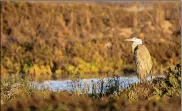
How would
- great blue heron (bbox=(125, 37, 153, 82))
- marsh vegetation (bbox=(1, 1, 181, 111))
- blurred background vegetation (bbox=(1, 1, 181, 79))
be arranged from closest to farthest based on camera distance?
marsh vegetation (bbox=(1, 1, 181, 111)) → great blue heron (bbox=(125, 37, 153, 82)) → blurred background vegetation (bbox=(1, 1, 181, 79))

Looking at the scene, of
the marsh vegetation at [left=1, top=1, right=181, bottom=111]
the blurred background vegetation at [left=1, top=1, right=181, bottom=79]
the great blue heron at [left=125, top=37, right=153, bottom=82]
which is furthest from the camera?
the blurred background vegetation at [left=1, top=1, right=181, bottom=79]

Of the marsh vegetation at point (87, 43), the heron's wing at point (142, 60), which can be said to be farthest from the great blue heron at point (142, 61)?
the marsh vegetation at point (87, 43)

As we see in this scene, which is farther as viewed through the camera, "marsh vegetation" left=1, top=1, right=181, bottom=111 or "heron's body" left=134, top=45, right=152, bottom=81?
"heron's body" left=134, top=45, right=152, bottom=81

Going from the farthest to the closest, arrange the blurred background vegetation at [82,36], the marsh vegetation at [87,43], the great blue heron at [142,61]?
the blurred background vegetation at [82,36], the great blue heron at [142,61], the marsh vegetation at [87,43]

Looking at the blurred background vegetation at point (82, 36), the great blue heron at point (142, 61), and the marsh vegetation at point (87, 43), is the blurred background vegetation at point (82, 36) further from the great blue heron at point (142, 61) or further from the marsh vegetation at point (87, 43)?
the great blue heron at point (142, 61)

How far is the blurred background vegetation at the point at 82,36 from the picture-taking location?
1271 inches

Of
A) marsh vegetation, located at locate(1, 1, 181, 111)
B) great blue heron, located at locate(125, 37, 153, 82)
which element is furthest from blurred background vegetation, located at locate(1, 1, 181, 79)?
great blue heron, located at locate(125, 37, 153, 82)

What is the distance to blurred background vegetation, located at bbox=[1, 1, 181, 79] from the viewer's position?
32.3 m

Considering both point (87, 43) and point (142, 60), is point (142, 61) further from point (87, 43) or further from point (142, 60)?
point (87, 43)

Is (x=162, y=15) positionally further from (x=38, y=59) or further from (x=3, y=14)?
(x=38, y=59)

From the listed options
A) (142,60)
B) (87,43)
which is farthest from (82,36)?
(142,60)

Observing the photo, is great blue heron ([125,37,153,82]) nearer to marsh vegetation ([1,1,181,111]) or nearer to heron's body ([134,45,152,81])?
heron's body ([134,45,152,81])

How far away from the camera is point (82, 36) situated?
39938 millimetres

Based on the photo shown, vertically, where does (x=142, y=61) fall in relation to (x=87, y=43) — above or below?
below
